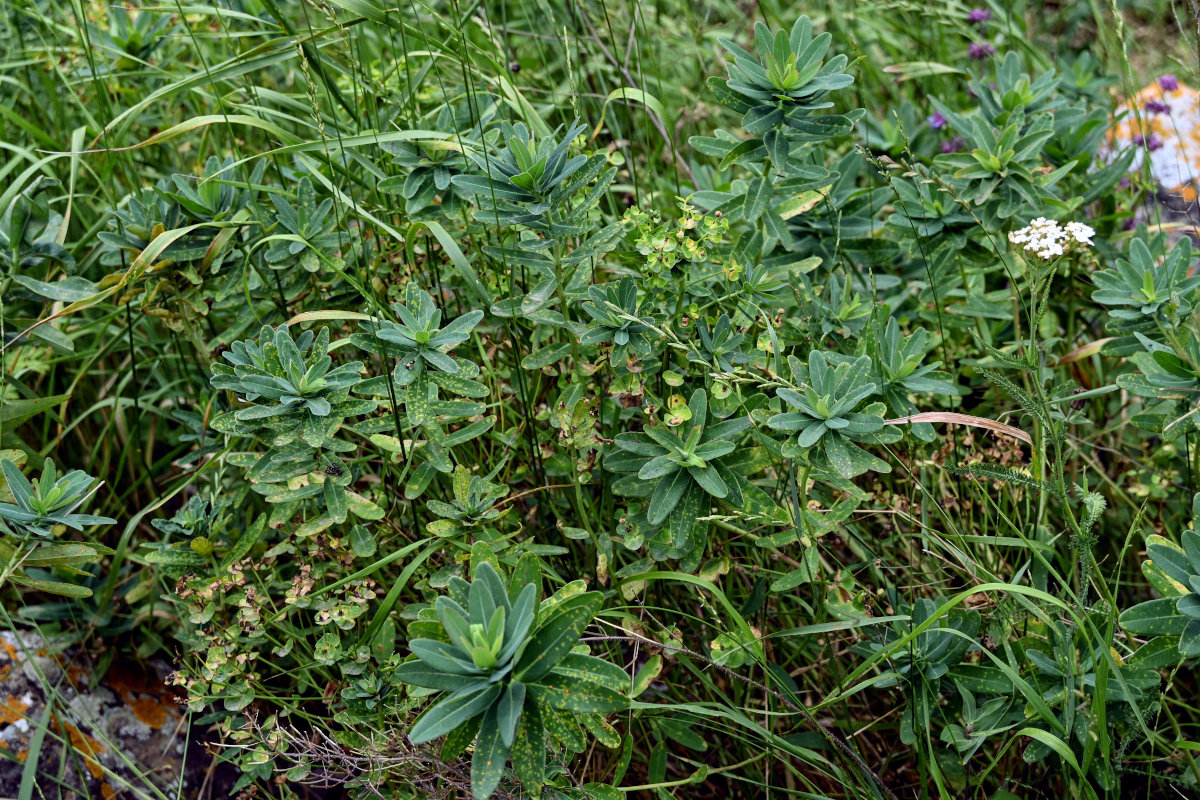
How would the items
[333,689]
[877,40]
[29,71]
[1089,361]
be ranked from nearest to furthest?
[333,689] < [1089,361] < [29,71] < [877,40]

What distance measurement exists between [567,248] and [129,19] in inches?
61.7

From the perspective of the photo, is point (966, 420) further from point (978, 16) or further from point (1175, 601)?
point (978, 16)

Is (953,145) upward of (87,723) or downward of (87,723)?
upward

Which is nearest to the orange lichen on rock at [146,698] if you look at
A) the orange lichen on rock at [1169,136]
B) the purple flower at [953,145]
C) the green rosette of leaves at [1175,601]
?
the green rosette of leaves at [1175,601]

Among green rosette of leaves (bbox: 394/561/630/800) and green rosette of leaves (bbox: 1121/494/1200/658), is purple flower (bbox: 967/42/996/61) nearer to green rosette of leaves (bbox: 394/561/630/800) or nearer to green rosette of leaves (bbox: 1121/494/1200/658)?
green rosette of leaves (bbox: 1121/494/1200/658)

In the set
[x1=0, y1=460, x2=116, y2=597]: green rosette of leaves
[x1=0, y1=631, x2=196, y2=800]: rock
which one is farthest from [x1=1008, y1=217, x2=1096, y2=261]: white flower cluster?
[x1=0, y1=631, x2=196, y2=800]: rock

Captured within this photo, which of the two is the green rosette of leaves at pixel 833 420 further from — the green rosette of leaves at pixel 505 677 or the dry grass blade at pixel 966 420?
the green rosette of leaves at pixel 505 677

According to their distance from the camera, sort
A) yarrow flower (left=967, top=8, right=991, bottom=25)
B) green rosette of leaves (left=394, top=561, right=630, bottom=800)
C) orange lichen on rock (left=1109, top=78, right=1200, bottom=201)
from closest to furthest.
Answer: green rosette of leaves (left=394, top=561, right=630, bottom=800) → yarrow flower (left=967, top=8, right=991, bottom=25) → orange lichen on rock (left=1109, top=78, right=1200, bottom=201)

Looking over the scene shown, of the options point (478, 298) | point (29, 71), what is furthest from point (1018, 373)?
point (29, 71)

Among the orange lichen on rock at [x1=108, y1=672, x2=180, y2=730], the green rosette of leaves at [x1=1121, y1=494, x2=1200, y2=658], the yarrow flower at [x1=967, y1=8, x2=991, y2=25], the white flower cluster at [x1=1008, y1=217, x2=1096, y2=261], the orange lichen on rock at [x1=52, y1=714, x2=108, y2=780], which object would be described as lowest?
the orange lichen on rock at [x1=108, y1=672, x2=180, y2=730]

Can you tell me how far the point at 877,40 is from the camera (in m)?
3.44

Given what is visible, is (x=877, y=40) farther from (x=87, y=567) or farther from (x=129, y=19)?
(x=87, y=567)

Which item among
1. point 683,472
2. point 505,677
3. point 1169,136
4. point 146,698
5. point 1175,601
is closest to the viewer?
point 505,677

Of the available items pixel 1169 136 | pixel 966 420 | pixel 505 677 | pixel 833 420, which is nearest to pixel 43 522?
pixel 505 677
